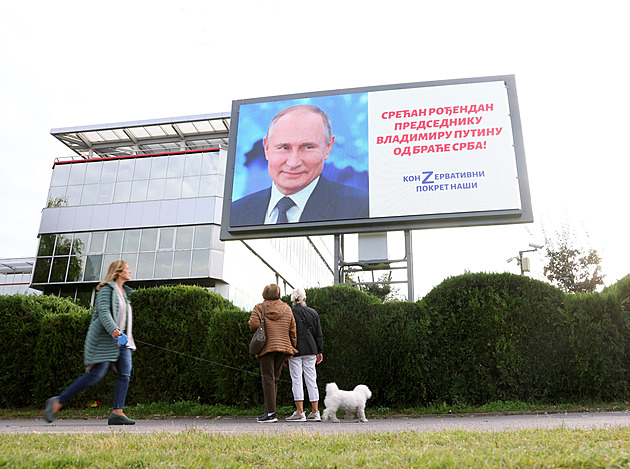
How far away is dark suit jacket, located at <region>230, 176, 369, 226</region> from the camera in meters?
11.4

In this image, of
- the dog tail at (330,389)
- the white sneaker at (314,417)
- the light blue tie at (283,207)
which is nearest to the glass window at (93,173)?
the light blue tie at (283,207)

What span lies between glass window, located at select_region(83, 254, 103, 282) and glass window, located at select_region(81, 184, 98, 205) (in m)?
3.02

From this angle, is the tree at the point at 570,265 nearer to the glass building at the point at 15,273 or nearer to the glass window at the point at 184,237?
the glass window at the point at 184,237

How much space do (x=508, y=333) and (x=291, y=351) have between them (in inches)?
131

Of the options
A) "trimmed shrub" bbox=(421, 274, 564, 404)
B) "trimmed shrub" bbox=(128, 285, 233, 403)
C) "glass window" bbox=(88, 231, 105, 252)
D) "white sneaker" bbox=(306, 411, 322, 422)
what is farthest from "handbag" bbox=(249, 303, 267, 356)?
"glass window" bbox=(88, 231, 105, 252)

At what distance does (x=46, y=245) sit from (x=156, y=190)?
6604mm

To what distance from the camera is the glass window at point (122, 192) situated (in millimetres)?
26016

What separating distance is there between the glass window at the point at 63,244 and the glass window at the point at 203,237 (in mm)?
7055

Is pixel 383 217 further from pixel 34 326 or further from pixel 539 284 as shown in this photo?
pixel 34 326

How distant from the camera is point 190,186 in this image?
2555 cm

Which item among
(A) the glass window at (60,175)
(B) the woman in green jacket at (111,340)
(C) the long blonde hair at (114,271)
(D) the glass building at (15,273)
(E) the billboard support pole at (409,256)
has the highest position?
(A) the glass window at (60,175)

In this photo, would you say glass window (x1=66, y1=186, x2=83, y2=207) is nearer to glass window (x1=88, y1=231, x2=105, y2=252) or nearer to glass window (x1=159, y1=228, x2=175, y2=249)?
glass window (x1=88, y1=231, x2=105, y2=252)

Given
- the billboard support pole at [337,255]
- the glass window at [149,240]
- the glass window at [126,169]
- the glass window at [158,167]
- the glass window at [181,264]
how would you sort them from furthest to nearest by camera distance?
the glass window at [126,169]
the glass window at [158,167]
the glass window at [149,240]
the glass window at [181,264]
the billboard support pole at [337,255]

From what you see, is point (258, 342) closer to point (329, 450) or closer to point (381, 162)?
point (329, 450)
